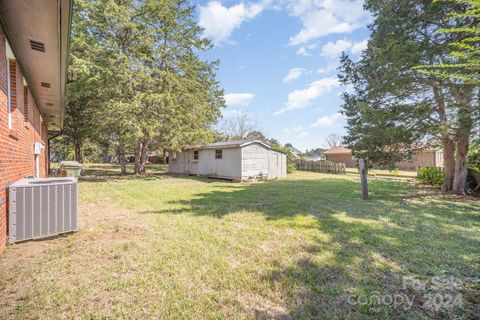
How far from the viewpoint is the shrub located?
12.1m

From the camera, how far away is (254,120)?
4084cm

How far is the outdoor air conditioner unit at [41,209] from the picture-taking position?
3.77 metres

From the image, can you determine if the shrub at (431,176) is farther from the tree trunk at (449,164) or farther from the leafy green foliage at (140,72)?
the leafy green foliage at (140,72)

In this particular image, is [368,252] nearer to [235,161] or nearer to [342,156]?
[235,161]

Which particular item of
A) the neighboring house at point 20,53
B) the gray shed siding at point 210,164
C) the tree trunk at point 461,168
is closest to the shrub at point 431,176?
the tree trunk at point 461,168

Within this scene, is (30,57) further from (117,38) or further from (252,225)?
(117,38)

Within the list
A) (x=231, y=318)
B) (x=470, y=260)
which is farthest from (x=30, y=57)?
(x=470, y=260)

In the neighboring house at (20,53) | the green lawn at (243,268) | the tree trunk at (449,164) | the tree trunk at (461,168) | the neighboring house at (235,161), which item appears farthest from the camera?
the neighboring house at (235,161)

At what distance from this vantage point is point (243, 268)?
10.3 feet

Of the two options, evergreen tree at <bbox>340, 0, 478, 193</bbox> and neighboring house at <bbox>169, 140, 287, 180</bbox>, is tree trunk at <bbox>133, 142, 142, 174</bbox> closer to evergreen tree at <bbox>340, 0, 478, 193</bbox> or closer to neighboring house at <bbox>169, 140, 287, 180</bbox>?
neighboring house at <bbox>169, 140, 287, 180</bbox>

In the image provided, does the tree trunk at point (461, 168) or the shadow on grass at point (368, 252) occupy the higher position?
the tree trunk at point (461, 168)

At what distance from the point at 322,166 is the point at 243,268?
2286 centimetres

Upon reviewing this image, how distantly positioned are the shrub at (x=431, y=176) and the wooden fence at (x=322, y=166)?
9449mm

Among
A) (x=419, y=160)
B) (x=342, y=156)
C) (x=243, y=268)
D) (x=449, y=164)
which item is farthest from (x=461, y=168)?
(x=342, y=156)
